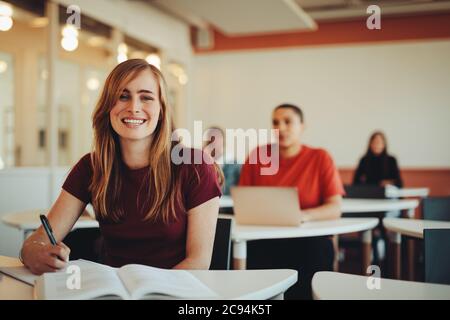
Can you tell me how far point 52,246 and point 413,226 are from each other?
176 centimetres

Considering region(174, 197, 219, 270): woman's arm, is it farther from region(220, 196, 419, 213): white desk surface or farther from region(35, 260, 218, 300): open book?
region(220, 196, 419, 213): white desk surface

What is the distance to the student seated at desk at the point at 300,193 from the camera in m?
2.70

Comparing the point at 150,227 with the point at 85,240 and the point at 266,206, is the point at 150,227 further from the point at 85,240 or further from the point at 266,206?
the point at 85,240

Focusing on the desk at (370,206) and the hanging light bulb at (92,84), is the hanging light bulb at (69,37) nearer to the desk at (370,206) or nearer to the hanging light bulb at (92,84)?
the hanging light bulb at (92,84)

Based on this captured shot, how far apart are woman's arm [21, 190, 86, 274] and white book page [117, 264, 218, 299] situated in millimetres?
219

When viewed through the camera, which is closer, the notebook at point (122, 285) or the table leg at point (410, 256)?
the notebook at point (122, 285)

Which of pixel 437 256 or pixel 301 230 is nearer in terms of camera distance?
pixel 437 256

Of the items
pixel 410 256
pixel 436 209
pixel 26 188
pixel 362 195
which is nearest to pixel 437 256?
pixel 436 209

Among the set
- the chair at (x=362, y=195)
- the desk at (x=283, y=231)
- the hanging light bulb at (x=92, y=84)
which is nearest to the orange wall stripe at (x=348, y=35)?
the hanging light bulb at (x=92, y=84)

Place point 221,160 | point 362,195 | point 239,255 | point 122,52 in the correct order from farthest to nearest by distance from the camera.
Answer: point 122,52 < point 221,160 < point 362,195 < point 239,255

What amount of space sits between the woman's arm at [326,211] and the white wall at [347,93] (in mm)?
5234

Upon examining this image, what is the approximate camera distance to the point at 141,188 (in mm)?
1772

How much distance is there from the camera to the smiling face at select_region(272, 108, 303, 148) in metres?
3.13
